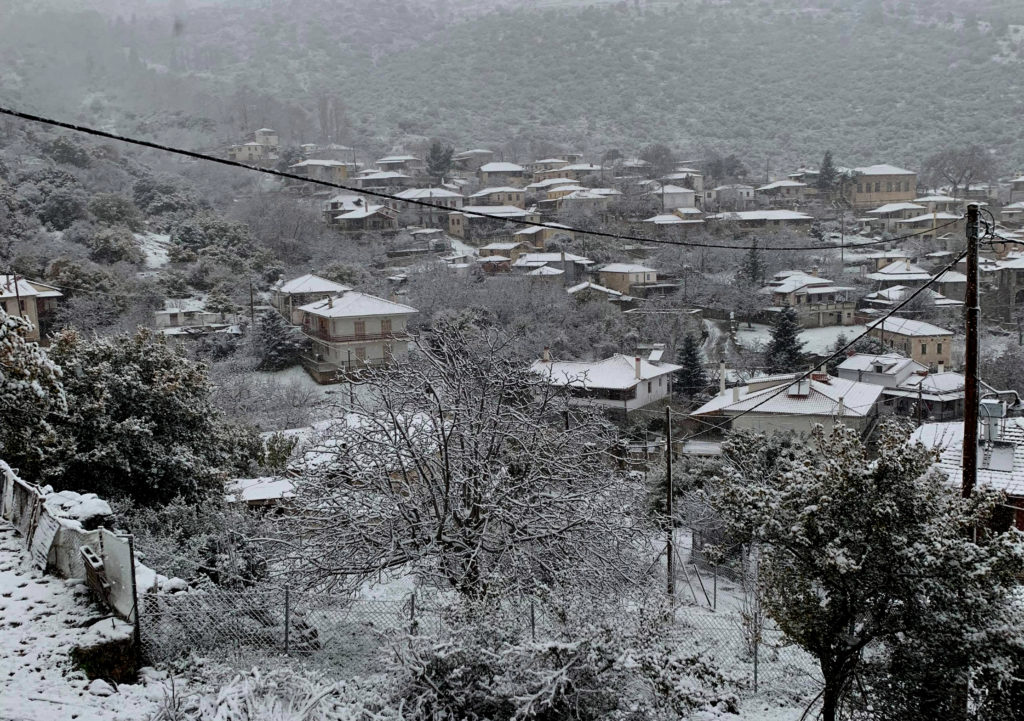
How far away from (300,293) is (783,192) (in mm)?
41607

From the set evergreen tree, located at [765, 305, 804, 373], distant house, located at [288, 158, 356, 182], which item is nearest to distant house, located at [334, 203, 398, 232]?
distant house, located at [288, 158, 356, 182]

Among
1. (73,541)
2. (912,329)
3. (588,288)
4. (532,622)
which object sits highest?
(73,541)

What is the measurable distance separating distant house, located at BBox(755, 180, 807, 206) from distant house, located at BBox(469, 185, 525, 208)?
61.0 ft

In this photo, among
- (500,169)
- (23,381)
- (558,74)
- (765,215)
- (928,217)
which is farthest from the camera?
(558,74)

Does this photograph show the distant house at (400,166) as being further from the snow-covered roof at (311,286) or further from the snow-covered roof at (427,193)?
the snow-covered roof at (311,286)

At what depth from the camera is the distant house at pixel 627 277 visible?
144ft

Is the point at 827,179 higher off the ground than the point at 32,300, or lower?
higher

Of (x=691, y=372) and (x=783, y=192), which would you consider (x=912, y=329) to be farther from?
(x=783, y=192)

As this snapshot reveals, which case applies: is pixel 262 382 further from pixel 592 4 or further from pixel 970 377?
pixel 592 4

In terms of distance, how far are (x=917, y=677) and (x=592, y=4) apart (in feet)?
547

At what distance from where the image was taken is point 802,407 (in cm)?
2506

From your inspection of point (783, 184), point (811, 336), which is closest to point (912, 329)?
point (811, 336)

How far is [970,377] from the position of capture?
5988 millimetres

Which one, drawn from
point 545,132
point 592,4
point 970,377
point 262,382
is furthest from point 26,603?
point 592,4
